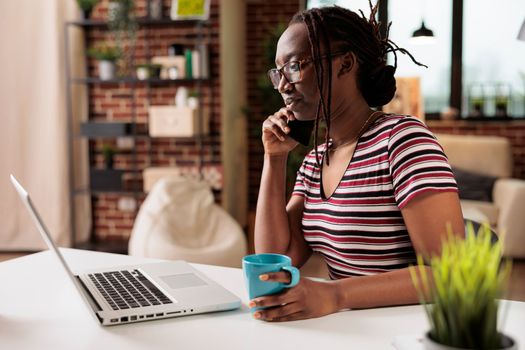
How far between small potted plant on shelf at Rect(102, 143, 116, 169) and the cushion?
2671 mm

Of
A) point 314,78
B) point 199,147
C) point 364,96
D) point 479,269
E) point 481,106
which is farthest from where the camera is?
point 481,106

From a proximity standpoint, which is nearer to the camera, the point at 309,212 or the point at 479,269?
the point at 479,269

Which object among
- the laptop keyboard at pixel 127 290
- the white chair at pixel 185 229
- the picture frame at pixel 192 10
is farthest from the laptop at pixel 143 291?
the picture frame at pixel 192 10

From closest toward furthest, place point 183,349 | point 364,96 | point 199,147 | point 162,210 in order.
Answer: point 183,349 → point 364,96 → point 162,210 → point 199,147

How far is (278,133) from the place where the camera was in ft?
5.26

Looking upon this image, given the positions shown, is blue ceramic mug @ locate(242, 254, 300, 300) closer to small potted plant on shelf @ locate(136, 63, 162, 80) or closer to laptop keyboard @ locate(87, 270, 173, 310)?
laptop keyboard @ locate(87, 270, 173, 310)

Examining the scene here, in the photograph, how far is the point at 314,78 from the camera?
144 centimetres

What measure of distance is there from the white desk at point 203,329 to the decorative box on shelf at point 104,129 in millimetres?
3506

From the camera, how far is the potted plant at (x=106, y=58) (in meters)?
4.71

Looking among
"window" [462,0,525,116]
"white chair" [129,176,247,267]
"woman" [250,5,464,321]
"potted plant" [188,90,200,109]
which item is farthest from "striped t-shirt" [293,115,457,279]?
"window" [462,0,525,116]

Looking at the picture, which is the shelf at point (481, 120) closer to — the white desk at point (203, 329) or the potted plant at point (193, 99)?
the potted plant at point (193, 99)

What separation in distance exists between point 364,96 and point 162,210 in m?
2.36

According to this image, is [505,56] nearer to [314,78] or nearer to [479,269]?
[314,78]

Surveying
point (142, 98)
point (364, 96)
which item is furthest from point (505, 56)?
point (364, 96)
